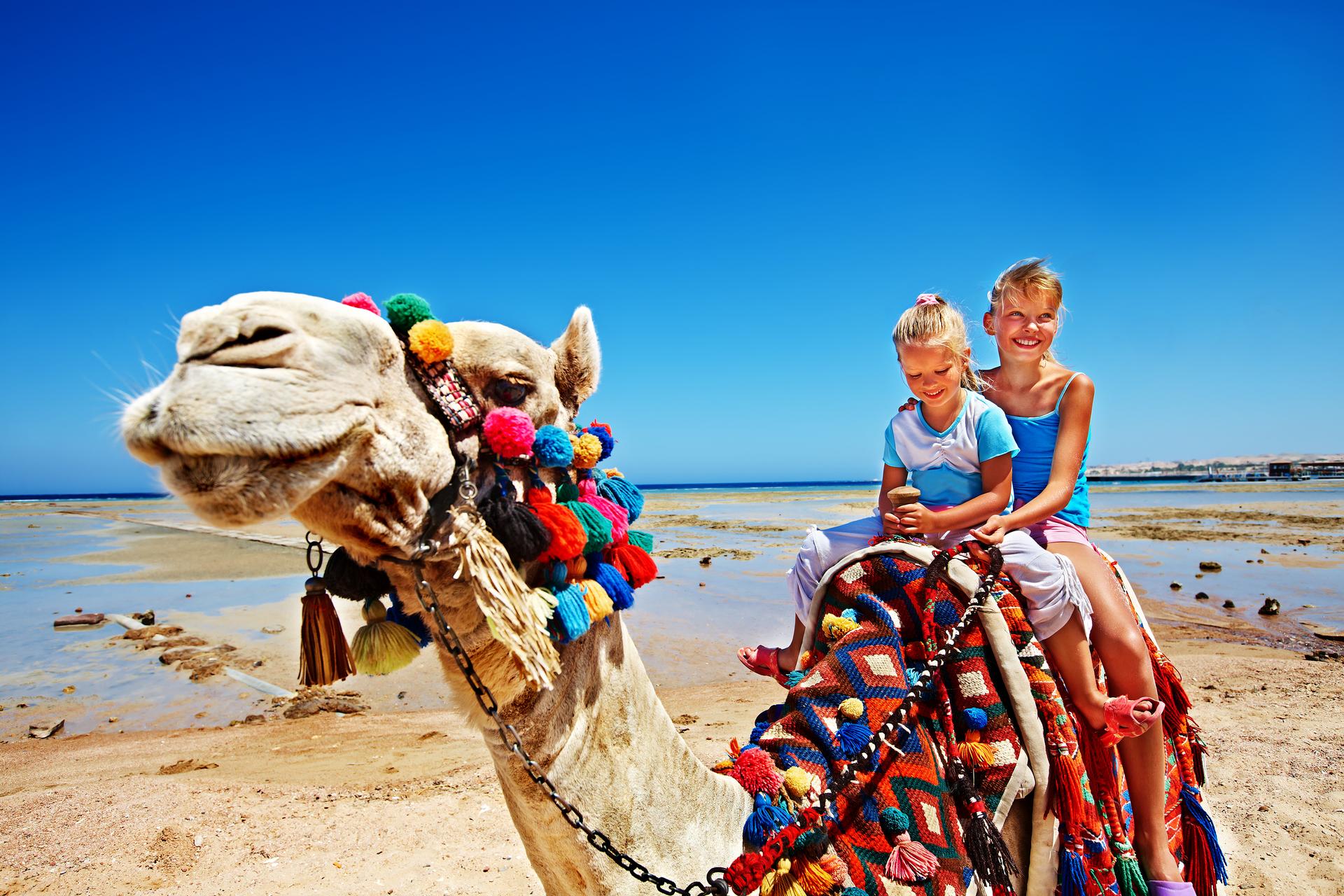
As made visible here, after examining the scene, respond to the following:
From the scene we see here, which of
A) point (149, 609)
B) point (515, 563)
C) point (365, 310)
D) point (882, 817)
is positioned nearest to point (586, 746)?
point (515, 563)

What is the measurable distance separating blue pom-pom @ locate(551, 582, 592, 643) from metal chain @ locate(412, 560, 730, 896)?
20 centimetres

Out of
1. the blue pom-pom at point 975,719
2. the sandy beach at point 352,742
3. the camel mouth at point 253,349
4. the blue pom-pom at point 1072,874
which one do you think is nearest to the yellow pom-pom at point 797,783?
the blue pom-pom at point 975,719

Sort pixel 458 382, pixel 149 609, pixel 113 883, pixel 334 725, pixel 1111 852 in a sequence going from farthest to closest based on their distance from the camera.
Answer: pixel 149 609, pixel 334 725, pixel 113 883, pixel 1111 852, pixel 458 382

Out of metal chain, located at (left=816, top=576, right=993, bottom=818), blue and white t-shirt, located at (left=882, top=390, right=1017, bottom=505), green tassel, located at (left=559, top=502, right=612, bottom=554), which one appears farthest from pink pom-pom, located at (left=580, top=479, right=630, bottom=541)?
blue and white t-shirt, located at (left=882, top=390, right=1017, bottom=505)

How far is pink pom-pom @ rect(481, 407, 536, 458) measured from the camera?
59.2 inches

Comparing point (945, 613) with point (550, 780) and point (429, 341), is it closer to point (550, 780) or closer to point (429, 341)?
point (550, 780)

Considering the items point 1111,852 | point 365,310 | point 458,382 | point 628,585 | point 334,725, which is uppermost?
point 365,310

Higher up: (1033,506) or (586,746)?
(1033,506)

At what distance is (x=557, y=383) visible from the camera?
1789 millimetres

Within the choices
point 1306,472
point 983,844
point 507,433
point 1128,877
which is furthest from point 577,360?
point 1306,472

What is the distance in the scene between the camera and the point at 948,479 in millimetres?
2641

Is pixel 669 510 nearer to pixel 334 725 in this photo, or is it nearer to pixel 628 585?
pixel 334 725

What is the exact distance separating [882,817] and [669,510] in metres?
36.4

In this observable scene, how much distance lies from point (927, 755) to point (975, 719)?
0.20m
